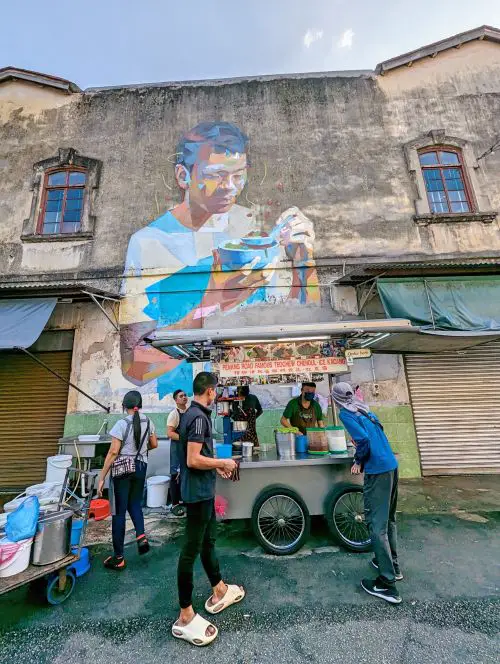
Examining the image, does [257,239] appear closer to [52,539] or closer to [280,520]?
[280,520]

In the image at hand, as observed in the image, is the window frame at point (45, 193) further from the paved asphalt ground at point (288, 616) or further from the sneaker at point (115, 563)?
the paved asphalt ground at point (288, 616)

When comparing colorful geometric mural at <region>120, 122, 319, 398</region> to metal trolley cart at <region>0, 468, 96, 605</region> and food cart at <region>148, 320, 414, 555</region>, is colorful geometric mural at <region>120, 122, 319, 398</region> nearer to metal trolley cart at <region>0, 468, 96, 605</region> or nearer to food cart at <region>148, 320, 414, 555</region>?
food cart at <region>148, 320, 414, 555</region>

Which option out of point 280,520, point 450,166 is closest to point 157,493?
point 280,520

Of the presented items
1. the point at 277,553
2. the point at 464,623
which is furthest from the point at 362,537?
the point at 464,623

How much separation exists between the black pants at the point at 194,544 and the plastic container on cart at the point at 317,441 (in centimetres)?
220

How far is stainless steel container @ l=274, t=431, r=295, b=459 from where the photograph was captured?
4691 mm

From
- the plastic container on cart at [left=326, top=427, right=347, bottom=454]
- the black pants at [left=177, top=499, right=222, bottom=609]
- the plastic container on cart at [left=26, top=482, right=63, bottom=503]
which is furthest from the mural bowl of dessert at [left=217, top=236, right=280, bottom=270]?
the black pants at [left=177, top=499, right=222, bottom=609]

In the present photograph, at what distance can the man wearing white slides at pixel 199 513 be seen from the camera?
9.29 feet

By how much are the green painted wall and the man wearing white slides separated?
436cm

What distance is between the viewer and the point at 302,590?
3.50 meters

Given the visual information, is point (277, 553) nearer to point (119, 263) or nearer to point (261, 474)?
point (261, 474)

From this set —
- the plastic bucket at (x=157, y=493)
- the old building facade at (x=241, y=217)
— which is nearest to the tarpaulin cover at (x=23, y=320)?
the old building facade at (x=241, y=217)

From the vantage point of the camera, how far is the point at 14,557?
10.2ft

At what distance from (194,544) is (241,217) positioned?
26.5 feet
